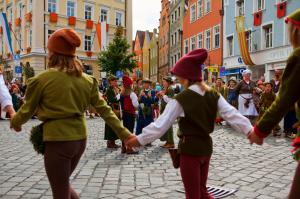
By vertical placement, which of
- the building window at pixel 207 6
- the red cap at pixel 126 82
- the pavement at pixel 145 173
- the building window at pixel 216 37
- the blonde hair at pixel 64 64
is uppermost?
the building window at pixel 207 6

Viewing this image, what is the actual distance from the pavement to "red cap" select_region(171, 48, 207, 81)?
1947 mm

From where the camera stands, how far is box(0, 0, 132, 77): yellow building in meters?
43.5

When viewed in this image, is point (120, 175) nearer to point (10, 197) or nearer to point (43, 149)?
point (10, 197)

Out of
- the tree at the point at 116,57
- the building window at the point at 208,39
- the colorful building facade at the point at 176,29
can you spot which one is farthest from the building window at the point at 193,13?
the tree at the point at 116,57

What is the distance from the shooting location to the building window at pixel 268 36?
86.5 feet

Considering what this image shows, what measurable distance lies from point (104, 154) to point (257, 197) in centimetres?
405

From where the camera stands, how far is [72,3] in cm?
4675

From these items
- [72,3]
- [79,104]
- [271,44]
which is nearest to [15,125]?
[79,104]

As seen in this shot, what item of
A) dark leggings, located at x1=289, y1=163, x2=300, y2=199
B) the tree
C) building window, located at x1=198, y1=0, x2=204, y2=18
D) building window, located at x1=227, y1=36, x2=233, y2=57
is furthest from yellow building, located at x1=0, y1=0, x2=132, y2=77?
dark leggings, located at x1=289, y1=163, x2=300, y2=199

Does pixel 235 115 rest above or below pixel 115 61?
below

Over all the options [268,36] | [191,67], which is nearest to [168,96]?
[191,67]

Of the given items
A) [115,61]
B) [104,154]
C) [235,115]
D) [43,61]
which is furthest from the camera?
[43,61]

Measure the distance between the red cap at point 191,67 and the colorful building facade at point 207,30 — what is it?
26205 mm

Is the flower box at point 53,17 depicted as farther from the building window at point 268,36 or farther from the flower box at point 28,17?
the building window at point 268,36
